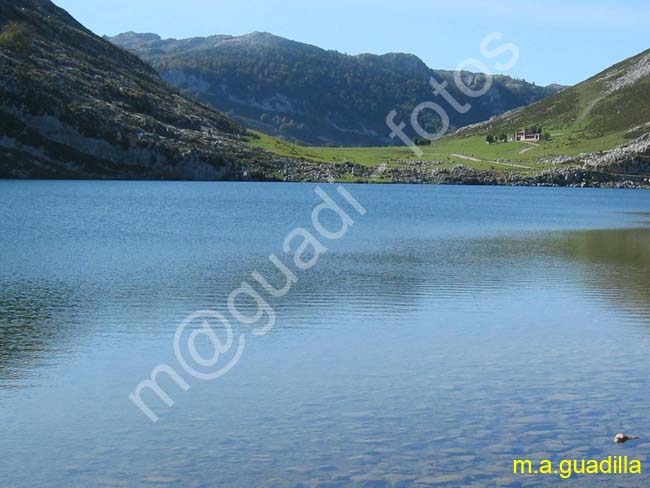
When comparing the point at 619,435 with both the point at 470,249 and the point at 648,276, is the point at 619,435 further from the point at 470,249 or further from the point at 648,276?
the point at 470,249

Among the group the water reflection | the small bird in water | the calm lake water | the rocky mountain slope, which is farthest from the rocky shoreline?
the small bird in water

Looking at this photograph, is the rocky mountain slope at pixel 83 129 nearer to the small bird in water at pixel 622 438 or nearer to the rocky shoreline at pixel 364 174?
the rocky shoreline at pixel 364 174

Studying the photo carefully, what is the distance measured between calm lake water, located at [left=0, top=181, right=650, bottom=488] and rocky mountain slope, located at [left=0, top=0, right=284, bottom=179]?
101m

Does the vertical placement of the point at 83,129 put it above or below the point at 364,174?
above

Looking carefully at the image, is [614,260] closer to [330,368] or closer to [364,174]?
[330,368]

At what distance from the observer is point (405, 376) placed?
2217 cm

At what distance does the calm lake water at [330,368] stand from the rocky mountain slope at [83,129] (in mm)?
101031

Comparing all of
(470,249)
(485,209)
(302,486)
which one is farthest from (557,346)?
(485,209)

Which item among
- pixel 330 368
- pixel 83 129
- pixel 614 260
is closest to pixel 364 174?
pixel 83 129

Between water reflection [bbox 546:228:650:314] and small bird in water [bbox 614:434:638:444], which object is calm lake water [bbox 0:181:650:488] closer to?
small bird in water [bbox 614:434:638:444]

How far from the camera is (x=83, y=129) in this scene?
15675 cm

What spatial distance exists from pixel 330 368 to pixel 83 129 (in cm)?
14488

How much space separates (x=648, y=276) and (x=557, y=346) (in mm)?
21525

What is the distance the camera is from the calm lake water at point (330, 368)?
51.7ft
